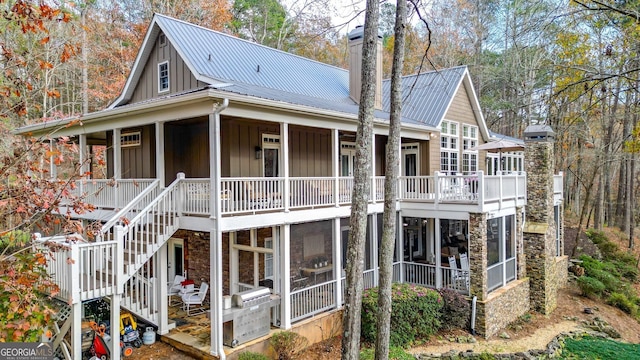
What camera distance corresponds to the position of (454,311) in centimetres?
1207

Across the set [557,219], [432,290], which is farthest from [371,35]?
[557,219]

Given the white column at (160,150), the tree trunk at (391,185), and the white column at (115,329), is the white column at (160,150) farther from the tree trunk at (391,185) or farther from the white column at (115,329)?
the tree trunk at (391,185)

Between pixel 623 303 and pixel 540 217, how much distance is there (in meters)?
5.31

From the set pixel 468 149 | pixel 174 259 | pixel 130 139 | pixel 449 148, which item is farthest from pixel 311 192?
pixel 468 149

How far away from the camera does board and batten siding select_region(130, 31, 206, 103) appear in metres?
11.8

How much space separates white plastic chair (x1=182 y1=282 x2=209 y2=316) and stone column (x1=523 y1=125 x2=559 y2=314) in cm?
1190

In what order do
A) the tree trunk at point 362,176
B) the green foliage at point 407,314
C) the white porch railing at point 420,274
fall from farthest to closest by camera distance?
1. the white porch railing at point 420,274
2. the green foliage at point 407,314
3. the tree trunk at point 362,176

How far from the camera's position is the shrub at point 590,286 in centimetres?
1660

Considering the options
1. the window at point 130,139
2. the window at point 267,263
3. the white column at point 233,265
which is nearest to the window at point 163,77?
the window at point 130,139

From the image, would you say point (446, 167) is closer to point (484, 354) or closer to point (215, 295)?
point (484, 354)

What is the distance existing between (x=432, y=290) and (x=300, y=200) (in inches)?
198

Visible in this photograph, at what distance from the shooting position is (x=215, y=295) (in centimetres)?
836

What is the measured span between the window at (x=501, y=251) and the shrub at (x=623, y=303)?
5.23 m

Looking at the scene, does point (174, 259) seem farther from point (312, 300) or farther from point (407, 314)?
point (407, 314)
